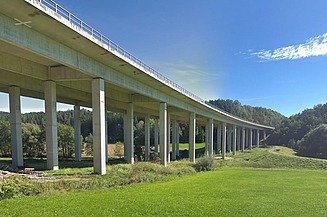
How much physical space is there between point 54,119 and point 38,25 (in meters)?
14.4

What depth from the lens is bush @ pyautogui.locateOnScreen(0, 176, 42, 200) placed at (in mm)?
19609

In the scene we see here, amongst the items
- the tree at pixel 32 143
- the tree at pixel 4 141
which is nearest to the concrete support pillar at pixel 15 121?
the tree at pixel 32 143

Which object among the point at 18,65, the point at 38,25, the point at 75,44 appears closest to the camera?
the point at 38,25

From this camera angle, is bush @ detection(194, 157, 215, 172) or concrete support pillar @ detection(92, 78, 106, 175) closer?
concrete support pillar @ detection(92, 78, 106, 175)

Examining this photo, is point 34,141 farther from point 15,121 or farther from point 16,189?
point 16,189

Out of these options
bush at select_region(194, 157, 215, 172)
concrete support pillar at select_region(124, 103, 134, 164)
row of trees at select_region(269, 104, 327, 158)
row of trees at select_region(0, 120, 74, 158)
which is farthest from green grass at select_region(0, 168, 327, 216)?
row of trees at select_region(269, 104, 327, 158)

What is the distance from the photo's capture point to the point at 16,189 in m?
20.5

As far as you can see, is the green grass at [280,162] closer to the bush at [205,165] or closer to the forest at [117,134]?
the bush at [205,165]

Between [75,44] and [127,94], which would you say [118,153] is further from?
[75,44]

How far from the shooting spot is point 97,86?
36062mm

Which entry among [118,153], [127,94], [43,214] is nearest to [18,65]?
[43,214]

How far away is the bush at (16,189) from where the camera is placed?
772 inches

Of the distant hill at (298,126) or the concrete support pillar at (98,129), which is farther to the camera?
the distant hill at (298,126)

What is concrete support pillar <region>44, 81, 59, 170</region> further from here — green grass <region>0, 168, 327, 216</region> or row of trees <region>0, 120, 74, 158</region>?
row of trees <region>0, 120, 74, 158</region>
